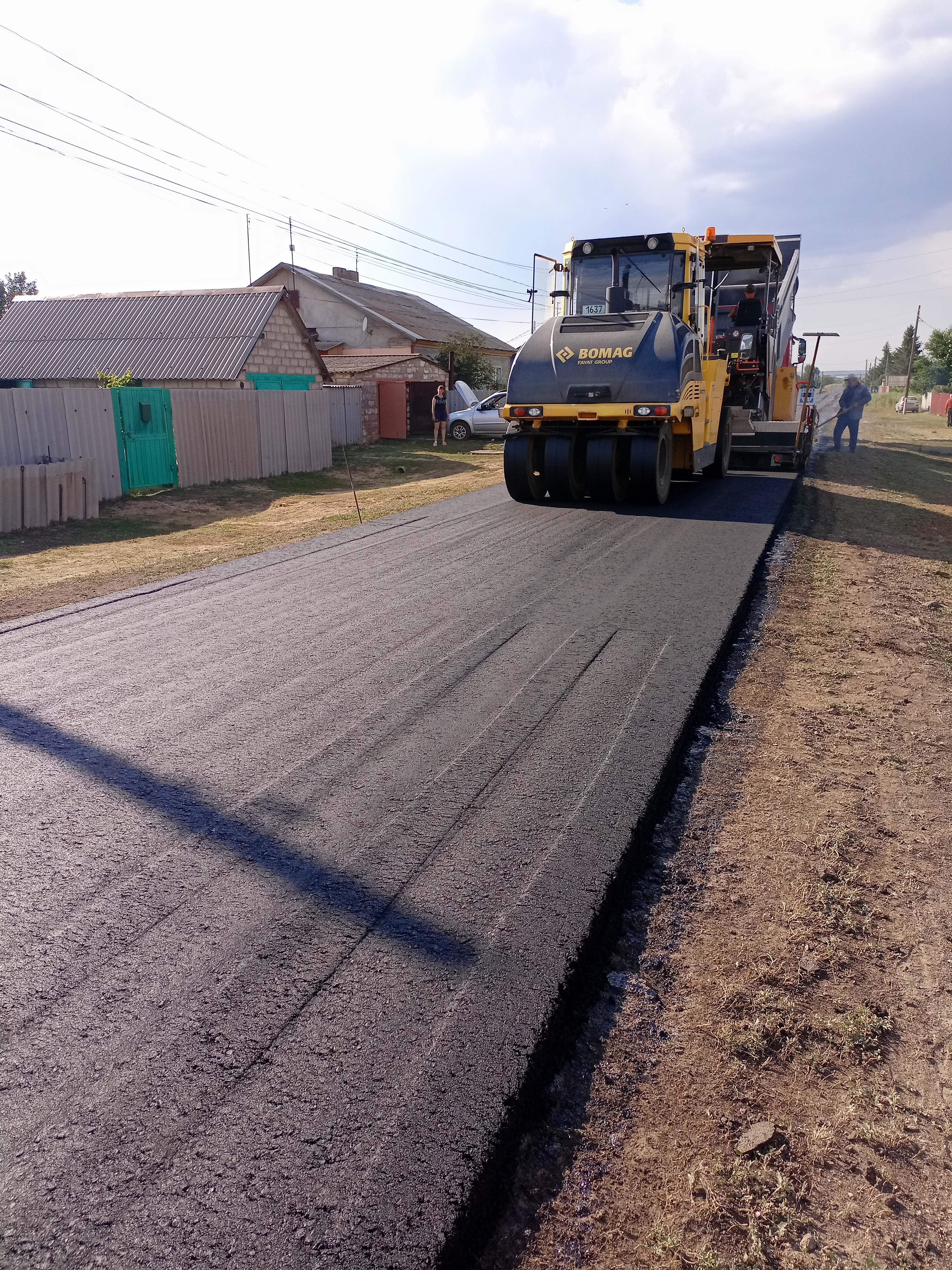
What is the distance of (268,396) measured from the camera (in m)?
19.8

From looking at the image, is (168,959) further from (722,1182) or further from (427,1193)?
(722,1182)

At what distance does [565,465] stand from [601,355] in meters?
1.50

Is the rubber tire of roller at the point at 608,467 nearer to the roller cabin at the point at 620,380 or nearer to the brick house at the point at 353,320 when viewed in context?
the roller cabin at the point at 620,380

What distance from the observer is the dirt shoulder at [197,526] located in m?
9.11

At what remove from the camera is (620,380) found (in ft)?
36.9

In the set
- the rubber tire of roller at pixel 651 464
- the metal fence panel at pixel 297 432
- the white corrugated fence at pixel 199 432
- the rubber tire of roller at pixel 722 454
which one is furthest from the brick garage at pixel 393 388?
the rubber tire of roller at pixel 651 464

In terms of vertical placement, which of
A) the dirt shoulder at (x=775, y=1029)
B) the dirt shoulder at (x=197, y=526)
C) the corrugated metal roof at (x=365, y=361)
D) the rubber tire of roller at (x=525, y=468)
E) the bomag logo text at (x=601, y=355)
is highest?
the corrugated metal roof at (x=365, y=361)

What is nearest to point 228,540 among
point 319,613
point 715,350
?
point 319,613

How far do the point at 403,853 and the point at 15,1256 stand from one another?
177 centimetres

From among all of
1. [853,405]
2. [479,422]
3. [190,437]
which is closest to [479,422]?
[479,422]

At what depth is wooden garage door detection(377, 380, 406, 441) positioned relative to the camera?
29.2 m

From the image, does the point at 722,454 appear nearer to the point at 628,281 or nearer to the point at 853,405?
the point at 628,281

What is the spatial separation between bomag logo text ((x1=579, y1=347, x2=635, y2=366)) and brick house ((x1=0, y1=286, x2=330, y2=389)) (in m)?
Answer: 15.0

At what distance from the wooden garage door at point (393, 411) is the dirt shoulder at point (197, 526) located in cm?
646
